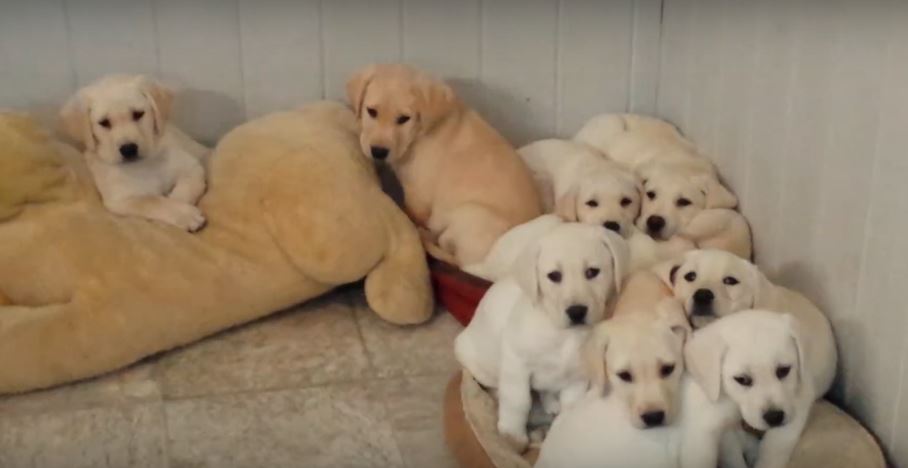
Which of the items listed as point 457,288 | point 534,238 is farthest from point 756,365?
point 457,288

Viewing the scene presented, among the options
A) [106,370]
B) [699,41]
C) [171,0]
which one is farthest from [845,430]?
[171,0]

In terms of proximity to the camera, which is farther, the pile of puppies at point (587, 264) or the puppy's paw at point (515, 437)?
the puppy's paw at point (515, 437)

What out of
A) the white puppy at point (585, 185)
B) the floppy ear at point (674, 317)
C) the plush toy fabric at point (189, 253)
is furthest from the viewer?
the white puppy at point (585, 185)

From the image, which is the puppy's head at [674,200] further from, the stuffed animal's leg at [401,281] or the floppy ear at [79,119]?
the floppy ear at [79,119]

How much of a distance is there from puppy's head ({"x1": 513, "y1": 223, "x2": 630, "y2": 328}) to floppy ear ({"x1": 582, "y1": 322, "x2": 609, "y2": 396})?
0.22 feet

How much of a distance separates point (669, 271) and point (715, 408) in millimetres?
324

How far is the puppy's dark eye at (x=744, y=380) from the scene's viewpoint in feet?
5.53

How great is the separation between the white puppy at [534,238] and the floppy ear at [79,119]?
0.83 m

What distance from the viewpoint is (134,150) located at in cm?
232

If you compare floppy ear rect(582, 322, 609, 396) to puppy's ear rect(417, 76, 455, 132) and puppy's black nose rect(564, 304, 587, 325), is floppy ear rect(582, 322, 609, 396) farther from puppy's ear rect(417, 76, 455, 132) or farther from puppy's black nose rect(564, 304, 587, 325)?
puppy's ear rect(417, 76, 455, 132)

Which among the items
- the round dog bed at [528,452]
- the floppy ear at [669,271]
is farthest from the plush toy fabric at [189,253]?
the floppy ear at [669,271]

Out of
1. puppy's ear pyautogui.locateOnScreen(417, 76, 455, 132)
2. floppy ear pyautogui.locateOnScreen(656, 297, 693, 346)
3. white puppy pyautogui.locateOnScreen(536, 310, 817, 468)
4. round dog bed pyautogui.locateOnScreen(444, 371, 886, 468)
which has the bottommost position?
round dog bed pyautogui.locateOnScreen(444, 371, 886, 468)

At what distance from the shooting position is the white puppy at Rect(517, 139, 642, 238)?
225 centimetres

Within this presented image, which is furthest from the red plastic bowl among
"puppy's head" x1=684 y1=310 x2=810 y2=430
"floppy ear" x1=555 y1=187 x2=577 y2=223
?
"puppy's head" x1=684 y1=310 x2=810 y2=430
